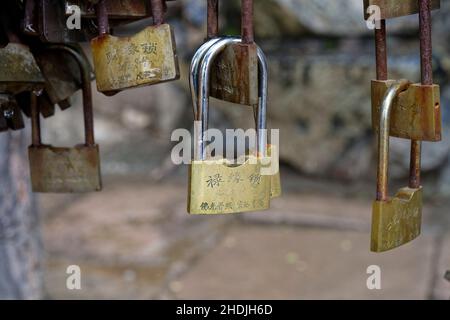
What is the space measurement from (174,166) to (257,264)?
108 centimetres

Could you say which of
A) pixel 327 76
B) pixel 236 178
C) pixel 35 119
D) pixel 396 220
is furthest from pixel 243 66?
pixel 327 76

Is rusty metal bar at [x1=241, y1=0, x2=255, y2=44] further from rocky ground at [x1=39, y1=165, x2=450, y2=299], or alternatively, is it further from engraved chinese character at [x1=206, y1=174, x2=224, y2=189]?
rocky ground at [x1=39, y1=165, x2=450, y2=299]

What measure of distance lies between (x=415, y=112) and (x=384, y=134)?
0.04 metres

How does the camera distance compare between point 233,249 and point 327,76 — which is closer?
point 233,249

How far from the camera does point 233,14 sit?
3.32 metres

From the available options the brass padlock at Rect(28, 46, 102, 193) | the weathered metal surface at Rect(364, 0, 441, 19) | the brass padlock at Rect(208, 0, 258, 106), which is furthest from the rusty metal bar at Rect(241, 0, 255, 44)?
the brass padlock at Rect(28, 46, 102, 193)

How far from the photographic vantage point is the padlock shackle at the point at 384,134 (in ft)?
2.46

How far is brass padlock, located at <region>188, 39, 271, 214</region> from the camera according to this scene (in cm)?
75

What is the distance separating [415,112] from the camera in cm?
76

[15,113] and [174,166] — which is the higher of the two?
[15,113]

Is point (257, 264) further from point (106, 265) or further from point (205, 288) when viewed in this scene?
point (106, 265)

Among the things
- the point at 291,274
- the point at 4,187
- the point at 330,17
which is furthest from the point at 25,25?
the point at 330,17

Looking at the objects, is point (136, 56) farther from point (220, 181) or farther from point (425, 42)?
point (425, 42)

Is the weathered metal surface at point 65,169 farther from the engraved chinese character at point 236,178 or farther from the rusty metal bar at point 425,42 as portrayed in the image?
the rusty metal bar at point 425,42
